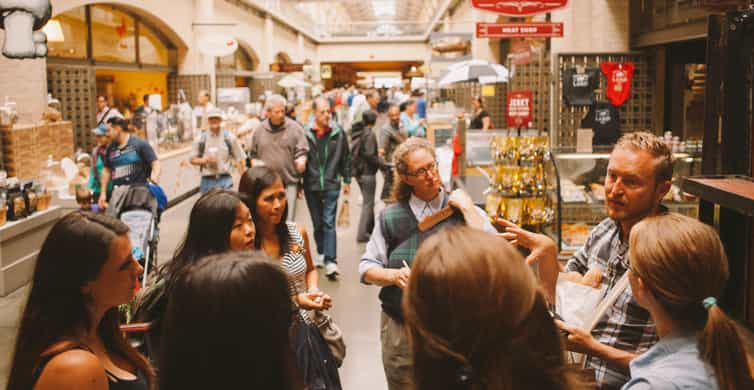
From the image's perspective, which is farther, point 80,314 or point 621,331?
point 621,331

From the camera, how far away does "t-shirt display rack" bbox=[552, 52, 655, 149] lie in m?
8.27

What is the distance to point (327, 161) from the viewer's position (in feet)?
27.0

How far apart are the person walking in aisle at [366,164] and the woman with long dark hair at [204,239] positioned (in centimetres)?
639

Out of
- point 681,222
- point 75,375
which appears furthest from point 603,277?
point 75,375

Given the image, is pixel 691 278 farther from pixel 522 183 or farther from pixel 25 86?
pixel 25 86

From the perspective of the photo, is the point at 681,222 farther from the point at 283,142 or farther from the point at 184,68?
the point at 184,68

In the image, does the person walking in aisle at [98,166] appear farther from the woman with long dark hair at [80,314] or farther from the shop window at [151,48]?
the shop window at [151,48]

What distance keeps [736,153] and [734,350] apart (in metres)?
2.32

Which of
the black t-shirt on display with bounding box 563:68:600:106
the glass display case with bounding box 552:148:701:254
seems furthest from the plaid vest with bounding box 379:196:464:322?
the black t-shirt on display with bounding box 563:68:600:106

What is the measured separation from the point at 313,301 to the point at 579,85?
5.58 m

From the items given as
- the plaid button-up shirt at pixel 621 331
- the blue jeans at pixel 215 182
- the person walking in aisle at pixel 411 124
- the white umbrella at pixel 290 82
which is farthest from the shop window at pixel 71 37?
the plaid button-up shirt at pixel 621 331

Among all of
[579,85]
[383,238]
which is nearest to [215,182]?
[579,85]

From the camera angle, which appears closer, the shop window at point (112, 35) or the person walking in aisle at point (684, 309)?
the person walking in aisle at point (684, 309)

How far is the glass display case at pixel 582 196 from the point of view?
6.31 meters
